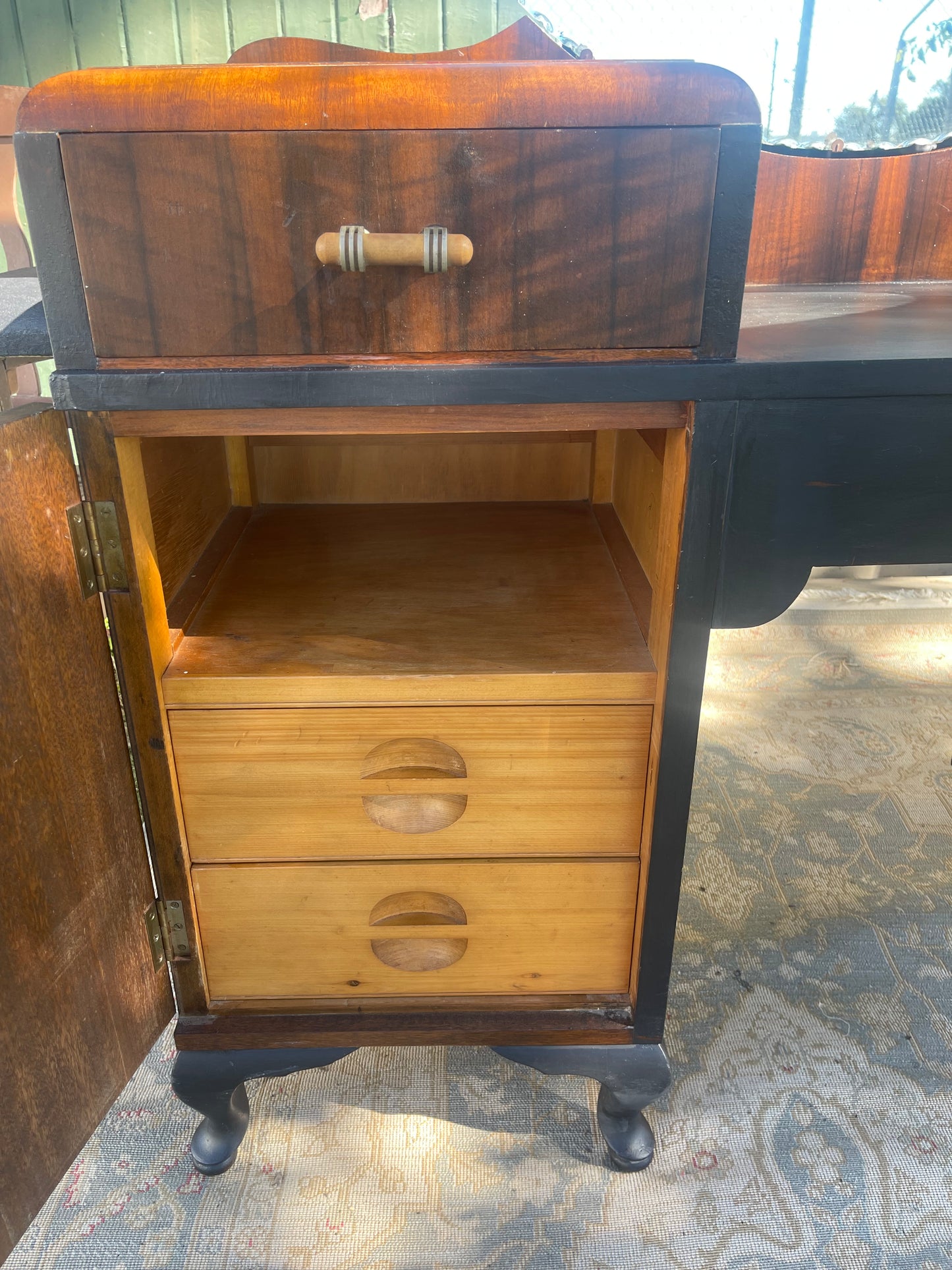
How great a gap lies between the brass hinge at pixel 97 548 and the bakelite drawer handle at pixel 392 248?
10.4 inches

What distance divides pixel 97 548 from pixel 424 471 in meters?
0.52

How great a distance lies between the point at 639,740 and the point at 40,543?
509 mm

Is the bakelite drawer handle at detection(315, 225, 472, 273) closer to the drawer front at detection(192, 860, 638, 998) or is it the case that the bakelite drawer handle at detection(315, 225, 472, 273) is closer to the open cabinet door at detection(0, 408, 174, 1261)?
the open cabinet door at detection(0, 408, 174, 1261)

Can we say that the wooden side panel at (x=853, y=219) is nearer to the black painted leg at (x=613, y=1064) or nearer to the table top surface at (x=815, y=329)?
the table top surface at (x=815, y=329)

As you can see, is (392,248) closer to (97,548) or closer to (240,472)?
(97,548)

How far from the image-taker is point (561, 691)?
2.43 ft

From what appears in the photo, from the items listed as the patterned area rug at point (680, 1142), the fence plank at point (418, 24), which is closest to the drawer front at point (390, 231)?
the patterned area rug at point (680, 1142)

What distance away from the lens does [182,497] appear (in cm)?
89

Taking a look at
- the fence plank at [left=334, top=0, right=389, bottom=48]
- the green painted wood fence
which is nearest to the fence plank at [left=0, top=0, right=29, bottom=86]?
the green painted wood fence

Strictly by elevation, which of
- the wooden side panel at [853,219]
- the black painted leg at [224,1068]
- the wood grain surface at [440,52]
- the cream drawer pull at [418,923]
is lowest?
the black painted leg at [224,1068]

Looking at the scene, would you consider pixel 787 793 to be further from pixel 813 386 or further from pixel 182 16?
pixel 182 16

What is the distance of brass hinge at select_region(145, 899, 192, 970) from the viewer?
0.81 metres

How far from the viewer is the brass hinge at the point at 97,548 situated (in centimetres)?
66

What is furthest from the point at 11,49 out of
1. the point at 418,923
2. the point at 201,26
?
the point at 418,923
